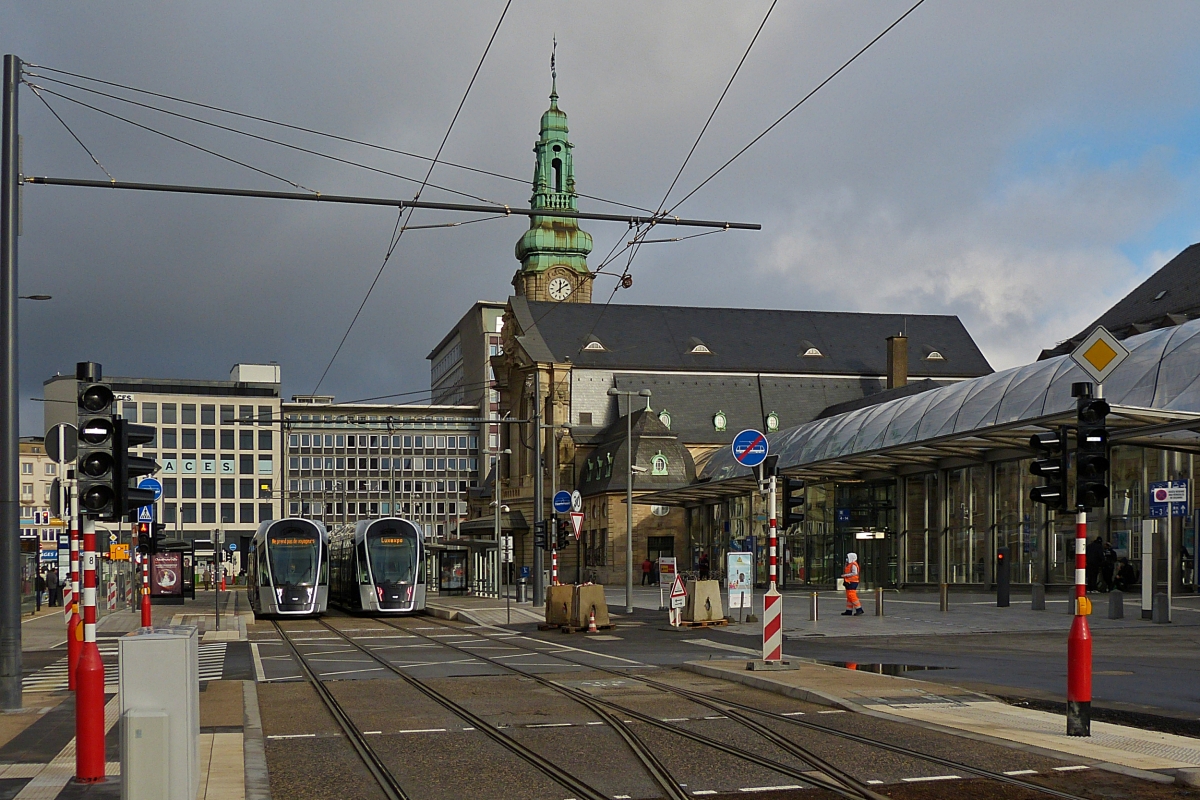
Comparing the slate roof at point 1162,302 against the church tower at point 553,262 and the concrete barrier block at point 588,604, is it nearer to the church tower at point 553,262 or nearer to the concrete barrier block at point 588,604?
the concrete barrier block at point 588,604

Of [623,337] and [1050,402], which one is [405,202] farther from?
[623,337]

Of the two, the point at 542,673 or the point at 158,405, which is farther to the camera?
the point at 158,405

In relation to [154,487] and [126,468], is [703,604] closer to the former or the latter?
[154,487]

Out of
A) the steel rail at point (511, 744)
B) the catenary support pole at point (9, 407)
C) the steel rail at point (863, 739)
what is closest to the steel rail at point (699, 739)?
the steel rail at point (863, 739)

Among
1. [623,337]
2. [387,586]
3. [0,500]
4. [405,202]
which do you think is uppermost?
[623,337]

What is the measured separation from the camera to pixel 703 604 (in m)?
32.9

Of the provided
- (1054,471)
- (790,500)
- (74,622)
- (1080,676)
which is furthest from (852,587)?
(1080,676)

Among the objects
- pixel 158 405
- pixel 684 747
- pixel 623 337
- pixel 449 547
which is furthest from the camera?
pixel 158 405

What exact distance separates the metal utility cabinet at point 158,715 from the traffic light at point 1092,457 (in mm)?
8001

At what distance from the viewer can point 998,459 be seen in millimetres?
45969

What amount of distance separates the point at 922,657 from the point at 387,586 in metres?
25.3

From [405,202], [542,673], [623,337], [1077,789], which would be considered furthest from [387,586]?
[623,337]

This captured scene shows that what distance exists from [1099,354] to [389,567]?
33.9m

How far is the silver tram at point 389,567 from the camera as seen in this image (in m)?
44.8
